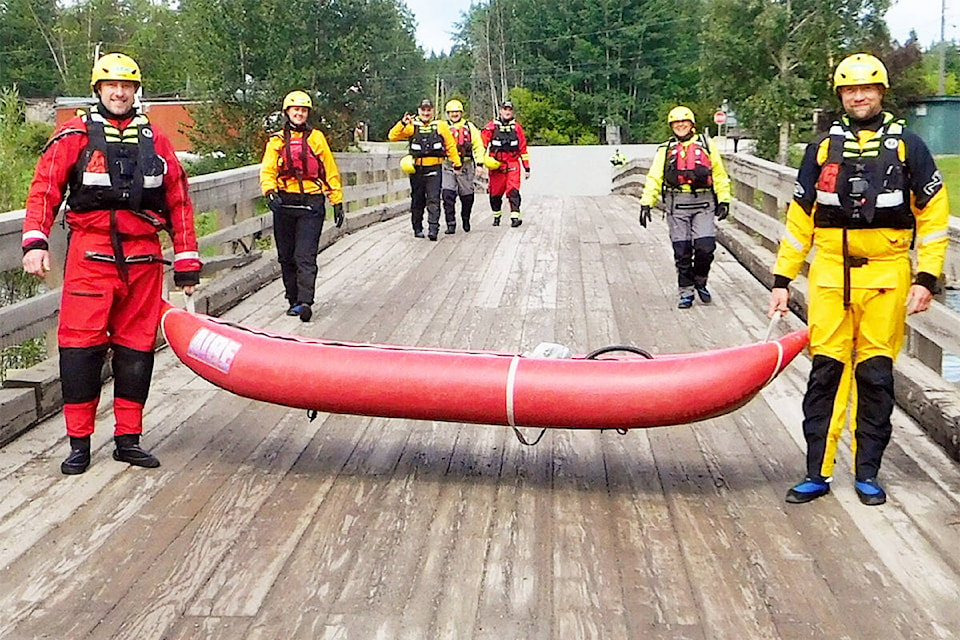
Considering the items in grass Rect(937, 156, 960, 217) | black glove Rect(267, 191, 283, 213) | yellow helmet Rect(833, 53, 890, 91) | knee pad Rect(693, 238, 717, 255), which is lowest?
grass Rect(937, 156, 960, 217)

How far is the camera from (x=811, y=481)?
4.98m

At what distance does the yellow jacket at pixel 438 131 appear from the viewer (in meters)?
13.7

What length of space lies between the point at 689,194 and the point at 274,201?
3057 millimetres

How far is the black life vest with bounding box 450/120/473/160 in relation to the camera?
48.3 feet

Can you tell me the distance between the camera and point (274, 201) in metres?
8.95

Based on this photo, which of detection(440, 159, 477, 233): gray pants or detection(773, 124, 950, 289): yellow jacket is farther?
detection(440, 159, 477, 233): gray pants

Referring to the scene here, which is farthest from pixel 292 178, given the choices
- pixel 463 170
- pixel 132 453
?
pixel 463 170

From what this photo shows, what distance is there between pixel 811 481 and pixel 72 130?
334 cm

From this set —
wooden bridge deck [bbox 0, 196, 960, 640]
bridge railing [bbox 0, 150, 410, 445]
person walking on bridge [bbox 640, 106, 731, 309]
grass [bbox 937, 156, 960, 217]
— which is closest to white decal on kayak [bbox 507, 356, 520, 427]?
wooden bridge deck [bbox 0, 196, 960, 640]

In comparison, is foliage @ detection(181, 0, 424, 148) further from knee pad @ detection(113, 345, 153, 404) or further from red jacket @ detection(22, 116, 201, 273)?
knee pad @ detection(113, 345, 153, 404)

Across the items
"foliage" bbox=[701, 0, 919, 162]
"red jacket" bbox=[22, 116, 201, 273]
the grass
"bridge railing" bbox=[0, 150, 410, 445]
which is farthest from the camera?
"foliage" bbox=[701, 0, 919, 162]

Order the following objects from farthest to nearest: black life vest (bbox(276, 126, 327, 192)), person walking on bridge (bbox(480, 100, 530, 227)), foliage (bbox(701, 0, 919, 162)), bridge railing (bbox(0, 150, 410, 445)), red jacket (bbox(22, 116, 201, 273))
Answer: foliage (bbox(701, 0, 919, 162))
person walking on bridge (bbox(480, 100, 530, 227))
black life vest (bbox(276, 126, 327, 192))
bridge railing (bbox(0, 150, 410, 445))
red jacket (bbox(22, 116, 201, 273))

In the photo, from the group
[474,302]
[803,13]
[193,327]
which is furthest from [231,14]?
[193,327]

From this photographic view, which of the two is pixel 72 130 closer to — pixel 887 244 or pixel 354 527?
pixel 354 527
